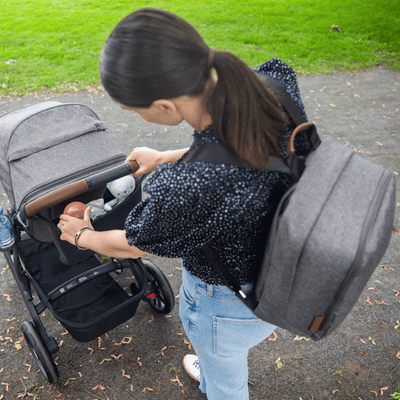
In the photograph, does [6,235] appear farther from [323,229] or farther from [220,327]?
[323,229]

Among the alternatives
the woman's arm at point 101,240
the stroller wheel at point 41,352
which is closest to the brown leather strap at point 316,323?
the woman's arm at point 101,240

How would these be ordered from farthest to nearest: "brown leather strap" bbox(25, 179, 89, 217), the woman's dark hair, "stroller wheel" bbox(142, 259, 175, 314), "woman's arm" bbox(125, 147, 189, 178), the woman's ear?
"stroller wheel" bbox(142, 259, 175, 314) → "woman's arm" bbox(125, 147, 189, 178) → "brown leather strap" bbox(25, 179, 89, 217) → the woman's ear → the woman's dark hair

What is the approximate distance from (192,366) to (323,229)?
6.41 feet

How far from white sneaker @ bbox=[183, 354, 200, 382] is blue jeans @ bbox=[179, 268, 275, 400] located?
844 millimetres

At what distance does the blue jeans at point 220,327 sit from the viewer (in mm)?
1557

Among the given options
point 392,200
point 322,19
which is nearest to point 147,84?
point 392,200

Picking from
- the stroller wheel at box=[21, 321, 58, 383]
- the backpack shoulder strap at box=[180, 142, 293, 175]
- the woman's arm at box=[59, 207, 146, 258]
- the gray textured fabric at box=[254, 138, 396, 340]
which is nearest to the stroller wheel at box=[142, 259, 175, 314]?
the stroller wheel at box=[21, 321, 58, 383]

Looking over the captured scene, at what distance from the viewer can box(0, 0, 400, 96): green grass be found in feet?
24.7

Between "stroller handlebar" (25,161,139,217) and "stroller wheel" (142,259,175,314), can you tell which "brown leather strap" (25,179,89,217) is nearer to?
"stroller handlebar" (25,161,139,217)

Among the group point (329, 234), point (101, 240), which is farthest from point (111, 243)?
point (329, 234)

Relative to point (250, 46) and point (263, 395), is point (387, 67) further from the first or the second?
point (263, 395)

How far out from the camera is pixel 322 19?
9695mm

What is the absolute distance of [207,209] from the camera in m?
1.15

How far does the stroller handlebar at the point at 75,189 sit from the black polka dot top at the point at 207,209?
0.71 meters
